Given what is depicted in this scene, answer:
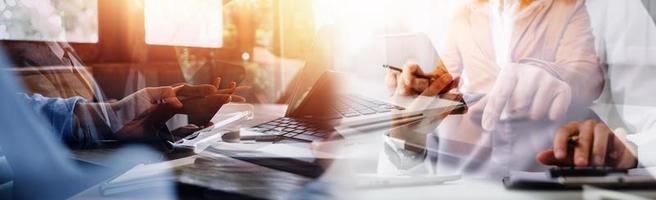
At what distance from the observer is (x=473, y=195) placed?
0.94 metres

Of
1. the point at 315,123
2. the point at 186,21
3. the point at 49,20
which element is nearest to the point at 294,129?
the point at 315,123

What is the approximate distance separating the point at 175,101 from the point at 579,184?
72 centimetres

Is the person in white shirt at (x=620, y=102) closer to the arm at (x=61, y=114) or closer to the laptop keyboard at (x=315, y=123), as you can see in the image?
the laptop keyboard at (x=315, y=123)

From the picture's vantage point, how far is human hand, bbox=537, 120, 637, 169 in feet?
2.95

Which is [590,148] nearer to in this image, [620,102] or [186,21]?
[620,102]

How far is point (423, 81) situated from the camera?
3.16 feet

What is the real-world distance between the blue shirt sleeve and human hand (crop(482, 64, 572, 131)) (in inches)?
29.8

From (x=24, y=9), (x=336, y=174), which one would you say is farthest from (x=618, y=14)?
(x=24, y=9)

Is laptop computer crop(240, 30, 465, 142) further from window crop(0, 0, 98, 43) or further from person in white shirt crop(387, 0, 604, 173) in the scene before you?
window crop(0, 0, 98, 43)

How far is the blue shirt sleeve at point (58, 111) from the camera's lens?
1066 mm

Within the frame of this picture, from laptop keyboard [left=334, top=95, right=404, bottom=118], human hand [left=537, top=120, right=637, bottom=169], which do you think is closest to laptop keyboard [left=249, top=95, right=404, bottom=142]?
laptop keyboard [left=334, top=95, right=404, bottom=118]

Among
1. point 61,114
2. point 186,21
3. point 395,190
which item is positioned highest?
point 186,21

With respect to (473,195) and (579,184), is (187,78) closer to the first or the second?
(473,195)

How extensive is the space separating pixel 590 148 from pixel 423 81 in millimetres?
286
